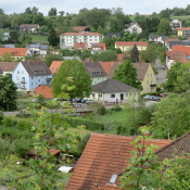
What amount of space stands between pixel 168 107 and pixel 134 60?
46.1 metres

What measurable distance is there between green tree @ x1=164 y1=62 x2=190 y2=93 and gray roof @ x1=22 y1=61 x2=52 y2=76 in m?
22.6

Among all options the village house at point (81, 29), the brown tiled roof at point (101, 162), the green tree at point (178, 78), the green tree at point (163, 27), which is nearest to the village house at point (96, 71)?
the green tree at point (178, 78)

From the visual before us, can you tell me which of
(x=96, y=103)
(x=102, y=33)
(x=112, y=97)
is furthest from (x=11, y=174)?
(x=102, y=33)

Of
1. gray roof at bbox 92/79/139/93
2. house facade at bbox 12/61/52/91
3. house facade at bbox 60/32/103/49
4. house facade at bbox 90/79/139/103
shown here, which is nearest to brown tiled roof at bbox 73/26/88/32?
house facade at bbox 60/32/103/49

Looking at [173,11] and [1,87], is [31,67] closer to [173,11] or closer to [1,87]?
[1,87]

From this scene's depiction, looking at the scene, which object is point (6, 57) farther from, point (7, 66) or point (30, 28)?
point (30, 28)

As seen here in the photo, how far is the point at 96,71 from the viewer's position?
57312 mm

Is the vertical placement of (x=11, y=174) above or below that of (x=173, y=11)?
below

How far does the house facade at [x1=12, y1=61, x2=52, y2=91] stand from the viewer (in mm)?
55188

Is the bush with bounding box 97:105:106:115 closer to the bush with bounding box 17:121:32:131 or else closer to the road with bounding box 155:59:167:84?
the bush with bounding box 17:121:32:131

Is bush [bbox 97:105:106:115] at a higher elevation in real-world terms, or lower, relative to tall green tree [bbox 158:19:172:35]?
lower

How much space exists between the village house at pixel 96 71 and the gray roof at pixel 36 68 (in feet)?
24.7

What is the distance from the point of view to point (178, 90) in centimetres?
4303

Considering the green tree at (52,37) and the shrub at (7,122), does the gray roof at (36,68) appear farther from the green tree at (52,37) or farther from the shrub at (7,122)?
the green tree at (52,37)
